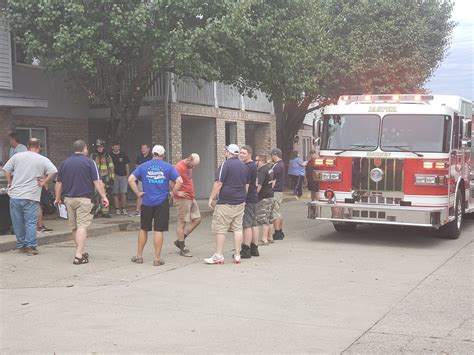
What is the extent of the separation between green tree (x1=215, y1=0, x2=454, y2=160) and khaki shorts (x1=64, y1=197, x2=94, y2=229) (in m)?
5.45

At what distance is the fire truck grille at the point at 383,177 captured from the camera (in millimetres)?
10242

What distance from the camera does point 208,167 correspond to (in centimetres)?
1983

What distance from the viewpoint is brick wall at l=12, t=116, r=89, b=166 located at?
1505 cm

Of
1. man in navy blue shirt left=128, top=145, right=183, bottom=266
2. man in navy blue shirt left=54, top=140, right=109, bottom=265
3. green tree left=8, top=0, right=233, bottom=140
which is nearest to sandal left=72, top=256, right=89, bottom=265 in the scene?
man in navy blue shirt left=54, top=140, right=109, bottom=265

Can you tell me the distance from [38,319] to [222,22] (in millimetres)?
7492

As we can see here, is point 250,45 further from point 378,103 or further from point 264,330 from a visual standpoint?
point 264,330

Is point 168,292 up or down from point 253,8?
down

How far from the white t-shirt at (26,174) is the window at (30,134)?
6.04 m

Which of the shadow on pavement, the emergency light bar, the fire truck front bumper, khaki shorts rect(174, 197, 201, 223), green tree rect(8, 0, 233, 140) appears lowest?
the shadow on pavement

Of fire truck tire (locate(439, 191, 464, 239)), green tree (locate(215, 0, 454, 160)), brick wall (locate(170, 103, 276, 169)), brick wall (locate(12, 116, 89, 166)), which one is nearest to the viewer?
fire truck tire (locate(439, 191, 464, 239))

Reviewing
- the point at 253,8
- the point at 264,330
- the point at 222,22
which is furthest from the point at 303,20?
the point at 264,330

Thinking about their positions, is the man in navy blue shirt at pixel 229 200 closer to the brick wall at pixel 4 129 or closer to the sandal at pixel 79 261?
the sandal at pixel 79 261

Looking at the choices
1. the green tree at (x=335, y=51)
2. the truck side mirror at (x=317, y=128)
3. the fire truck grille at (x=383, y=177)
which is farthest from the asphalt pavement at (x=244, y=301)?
the green tree at (x=335, y=51)

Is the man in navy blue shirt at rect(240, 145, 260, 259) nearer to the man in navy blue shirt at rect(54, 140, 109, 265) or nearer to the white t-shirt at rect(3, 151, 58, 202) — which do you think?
the man in navy blue shirt at rect(54, 140, 109, 265)
